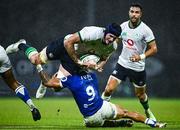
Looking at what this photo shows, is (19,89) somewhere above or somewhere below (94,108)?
below

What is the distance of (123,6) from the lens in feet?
78.8

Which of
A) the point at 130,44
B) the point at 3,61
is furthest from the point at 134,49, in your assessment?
the point at 3,61

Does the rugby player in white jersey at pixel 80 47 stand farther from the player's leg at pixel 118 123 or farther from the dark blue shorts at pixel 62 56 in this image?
the player's leg at pixel 118 123

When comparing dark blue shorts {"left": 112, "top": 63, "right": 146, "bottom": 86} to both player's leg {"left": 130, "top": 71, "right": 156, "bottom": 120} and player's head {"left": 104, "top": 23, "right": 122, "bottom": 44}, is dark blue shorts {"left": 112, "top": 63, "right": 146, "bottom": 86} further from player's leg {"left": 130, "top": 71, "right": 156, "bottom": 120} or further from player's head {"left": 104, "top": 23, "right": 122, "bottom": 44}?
player's head {"left": 104, "top": 23, "right": 122, "bottom": 44}

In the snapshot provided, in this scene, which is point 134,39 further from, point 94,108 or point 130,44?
point 94,108

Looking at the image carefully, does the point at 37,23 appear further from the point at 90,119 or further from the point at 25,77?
the point at 90,119

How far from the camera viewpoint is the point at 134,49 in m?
14.7

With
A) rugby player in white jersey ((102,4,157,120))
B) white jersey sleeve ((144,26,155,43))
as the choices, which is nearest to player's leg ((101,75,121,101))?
rugby player in white jersey ((102,4,157,120))

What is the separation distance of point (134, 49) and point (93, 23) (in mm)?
9187

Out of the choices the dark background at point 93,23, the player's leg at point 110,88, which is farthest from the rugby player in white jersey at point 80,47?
the dark background at point 93,23

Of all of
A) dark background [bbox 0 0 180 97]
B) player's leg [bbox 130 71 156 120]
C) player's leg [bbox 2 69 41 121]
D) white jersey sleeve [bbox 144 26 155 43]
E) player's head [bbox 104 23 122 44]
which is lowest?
dark background [bbox 0 0 180 97]

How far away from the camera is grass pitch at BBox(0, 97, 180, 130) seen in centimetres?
1345

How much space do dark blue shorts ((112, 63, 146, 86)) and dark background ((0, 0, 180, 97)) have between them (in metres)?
7.07

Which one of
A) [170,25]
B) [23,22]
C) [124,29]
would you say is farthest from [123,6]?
[124,29]
